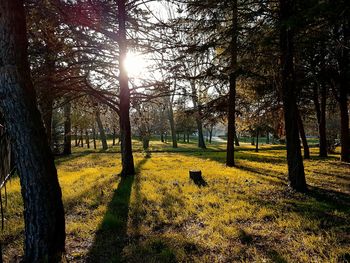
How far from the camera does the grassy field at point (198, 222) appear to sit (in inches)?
167

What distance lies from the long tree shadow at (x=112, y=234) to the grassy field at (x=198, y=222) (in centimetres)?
2

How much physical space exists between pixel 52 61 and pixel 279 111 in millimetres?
12389

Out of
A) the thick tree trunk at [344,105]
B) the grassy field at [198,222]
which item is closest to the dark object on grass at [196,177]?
the grassy field at [198,222]

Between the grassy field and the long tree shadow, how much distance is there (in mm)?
16

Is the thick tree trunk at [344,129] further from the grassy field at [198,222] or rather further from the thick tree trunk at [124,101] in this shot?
the thick tree trunk at [124,101]

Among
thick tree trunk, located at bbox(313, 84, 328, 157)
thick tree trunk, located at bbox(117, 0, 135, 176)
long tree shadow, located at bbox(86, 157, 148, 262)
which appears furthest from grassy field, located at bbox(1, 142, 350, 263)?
thick tree trunk, located at bbox(313, 84, 328, 157)

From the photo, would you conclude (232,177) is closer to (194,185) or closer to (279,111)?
(194,185)

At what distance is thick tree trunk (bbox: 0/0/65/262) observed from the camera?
3771 millimetres

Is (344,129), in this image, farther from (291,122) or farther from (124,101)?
(124,101)

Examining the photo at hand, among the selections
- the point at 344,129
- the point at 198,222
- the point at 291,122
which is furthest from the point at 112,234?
the point at 344,129

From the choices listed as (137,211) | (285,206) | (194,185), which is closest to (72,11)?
(137,211)

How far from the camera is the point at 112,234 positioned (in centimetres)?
517

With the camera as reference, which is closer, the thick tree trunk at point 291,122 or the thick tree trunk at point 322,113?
the thick tree trunk at point 291,122

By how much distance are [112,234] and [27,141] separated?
2.44m
